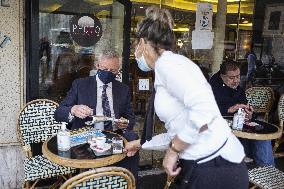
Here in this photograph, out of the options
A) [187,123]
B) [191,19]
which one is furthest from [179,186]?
[191,19]

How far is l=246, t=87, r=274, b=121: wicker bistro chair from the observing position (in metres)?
5.89

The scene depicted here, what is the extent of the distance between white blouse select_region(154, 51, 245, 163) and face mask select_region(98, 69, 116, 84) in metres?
1.72

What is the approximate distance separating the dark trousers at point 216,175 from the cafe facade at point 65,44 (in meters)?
1.85

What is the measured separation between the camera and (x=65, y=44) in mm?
4477

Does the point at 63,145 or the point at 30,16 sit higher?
the point at 30,16

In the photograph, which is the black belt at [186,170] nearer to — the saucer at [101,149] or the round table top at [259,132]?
the saucer at [101,149]

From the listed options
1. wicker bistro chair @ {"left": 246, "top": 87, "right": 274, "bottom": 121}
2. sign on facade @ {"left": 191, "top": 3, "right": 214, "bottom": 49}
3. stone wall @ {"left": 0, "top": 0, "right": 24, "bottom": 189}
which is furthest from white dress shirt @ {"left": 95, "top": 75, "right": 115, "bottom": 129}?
wicker bistro chair @ {"left": 246, "top": 87, "right": 274, "bottom": 121}

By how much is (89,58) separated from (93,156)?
79.8 inches

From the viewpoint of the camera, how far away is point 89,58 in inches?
184

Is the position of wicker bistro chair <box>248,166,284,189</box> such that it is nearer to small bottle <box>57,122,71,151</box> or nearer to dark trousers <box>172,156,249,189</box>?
dark trousers <box>172,156,249,189</box>

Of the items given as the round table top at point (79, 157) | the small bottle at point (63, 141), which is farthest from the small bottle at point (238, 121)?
the small bottle at point (63, 141)

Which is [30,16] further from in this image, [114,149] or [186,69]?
[186,69]

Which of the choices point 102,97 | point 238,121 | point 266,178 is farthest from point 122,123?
point 266,178

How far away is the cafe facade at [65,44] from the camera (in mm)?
4066
